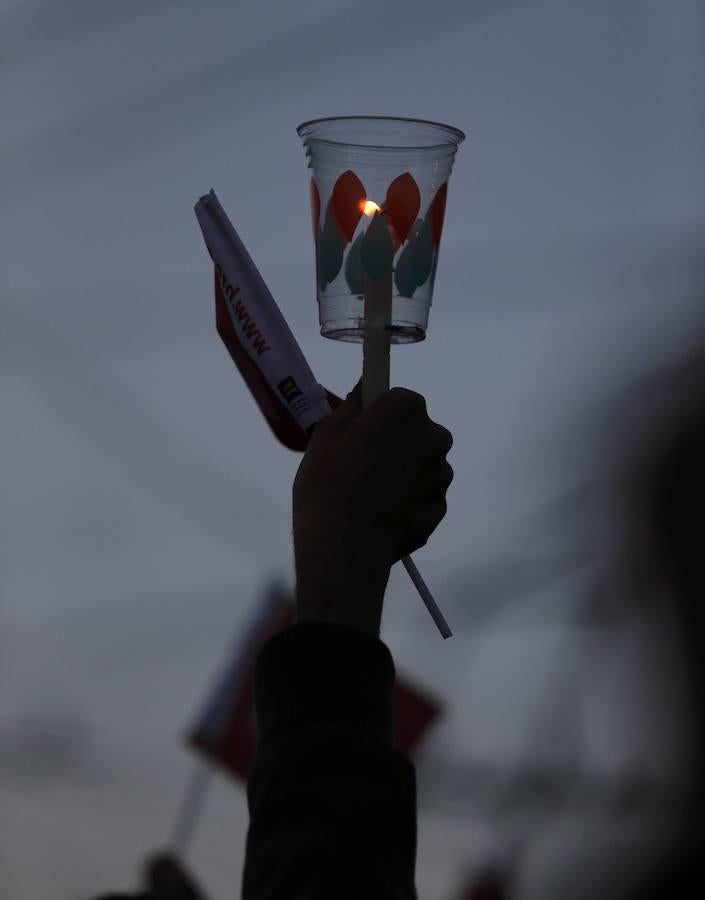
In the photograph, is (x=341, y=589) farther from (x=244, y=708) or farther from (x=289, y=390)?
(x=244, y=708)

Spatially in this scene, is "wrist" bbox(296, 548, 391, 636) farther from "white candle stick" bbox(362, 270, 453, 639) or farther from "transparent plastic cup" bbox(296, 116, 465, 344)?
"transparent plastic cup" bbox(296, 116, 465, 344)

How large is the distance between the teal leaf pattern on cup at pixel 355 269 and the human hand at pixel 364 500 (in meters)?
0.20

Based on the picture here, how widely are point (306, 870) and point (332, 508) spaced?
1.23 ft

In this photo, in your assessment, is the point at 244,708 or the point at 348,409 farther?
the point at 244,708

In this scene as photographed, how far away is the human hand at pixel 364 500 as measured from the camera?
140 cm

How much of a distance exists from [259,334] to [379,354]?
0.16 metres

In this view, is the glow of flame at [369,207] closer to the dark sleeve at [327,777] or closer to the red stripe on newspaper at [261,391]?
the red stripe on newspaper at [261,391]

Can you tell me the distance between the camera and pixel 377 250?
5.63 feet

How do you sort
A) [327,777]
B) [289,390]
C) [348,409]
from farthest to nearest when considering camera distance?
[289,390] → [348,409] → [327,777]

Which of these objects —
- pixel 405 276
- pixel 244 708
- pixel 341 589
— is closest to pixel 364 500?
pixel 341 589

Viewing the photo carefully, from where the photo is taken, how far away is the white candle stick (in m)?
1.59

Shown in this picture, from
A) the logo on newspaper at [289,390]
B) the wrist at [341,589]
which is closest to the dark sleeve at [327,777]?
the wrist at [341,589]

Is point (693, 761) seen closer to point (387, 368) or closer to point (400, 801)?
point (400, 801)

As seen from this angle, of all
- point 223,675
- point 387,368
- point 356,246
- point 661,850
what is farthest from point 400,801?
point 223,675
